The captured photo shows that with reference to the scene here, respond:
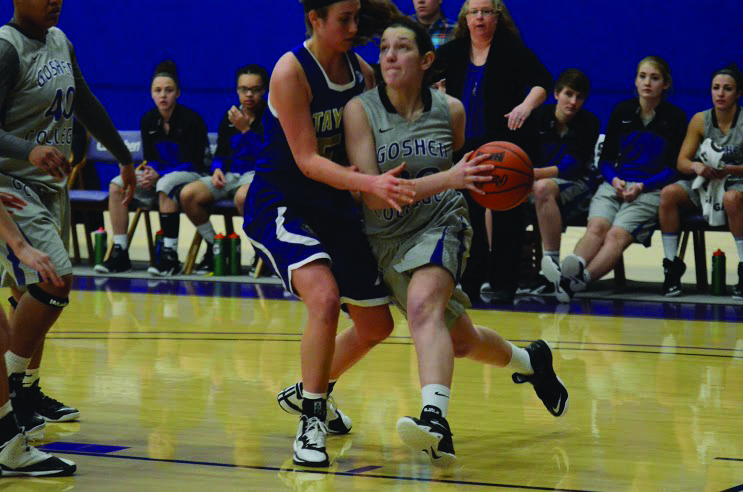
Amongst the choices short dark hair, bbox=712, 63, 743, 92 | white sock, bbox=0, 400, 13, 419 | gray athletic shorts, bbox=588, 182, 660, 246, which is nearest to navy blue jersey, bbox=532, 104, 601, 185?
gray athletic shorts, bbox=588, 182, 660, 246

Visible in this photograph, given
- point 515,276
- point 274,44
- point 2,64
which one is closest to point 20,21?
point 2,64

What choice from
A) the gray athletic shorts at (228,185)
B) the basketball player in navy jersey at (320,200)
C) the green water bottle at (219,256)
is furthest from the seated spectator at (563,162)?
the basketball player in navy jersey at (320,200)

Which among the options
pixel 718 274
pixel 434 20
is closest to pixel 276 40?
pixel 434 20

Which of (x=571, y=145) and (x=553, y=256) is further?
(x=571, y=145)

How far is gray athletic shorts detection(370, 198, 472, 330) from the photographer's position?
156 inches

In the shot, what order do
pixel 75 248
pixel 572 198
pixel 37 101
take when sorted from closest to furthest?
pixel 37 101 → pixel 572 198 → pixel 75 248

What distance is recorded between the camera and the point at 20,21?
4.27 m

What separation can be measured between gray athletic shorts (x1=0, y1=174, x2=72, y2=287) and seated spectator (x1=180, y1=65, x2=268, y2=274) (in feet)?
15.2

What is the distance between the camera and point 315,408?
12.9 ft

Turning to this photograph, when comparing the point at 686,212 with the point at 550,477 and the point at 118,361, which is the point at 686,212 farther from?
the point at 550,477

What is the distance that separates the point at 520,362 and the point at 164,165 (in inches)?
219

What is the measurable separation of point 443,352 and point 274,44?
9.14 metres

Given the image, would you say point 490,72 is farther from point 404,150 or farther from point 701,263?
point 404,150

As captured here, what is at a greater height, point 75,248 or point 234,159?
point 234,159
